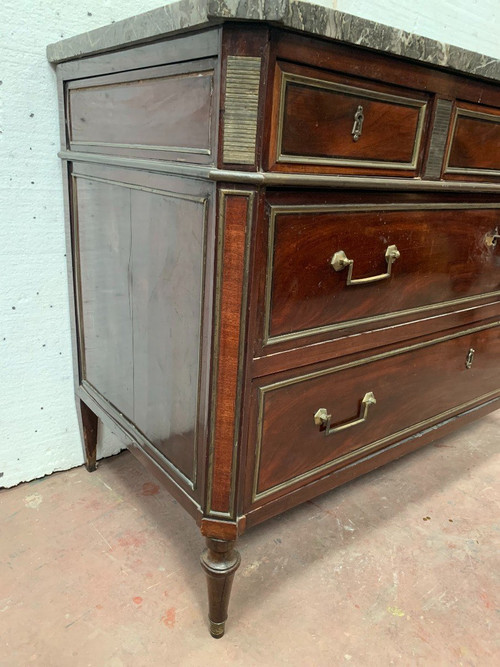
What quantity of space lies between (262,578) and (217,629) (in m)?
0.18

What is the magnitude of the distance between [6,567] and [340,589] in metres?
0.72

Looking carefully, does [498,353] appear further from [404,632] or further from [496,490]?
[404,632]

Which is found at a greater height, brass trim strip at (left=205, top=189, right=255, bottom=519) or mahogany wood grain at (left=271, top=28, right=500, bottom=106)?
mahogany wood grain at (left=271, top=28, right=500, bottom=106)

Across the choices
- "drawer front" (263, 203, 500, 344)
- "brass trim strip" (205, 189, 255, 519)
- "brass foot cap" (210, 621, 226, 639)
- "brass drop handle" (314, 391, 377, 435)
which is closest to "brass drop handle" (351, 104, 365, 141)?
"drawer front" (263, 203, 500, 344)

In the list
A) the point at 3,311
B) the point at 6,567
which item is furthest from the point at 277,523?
the point at 3,311

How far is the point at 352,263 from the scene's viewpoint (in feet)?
2.95

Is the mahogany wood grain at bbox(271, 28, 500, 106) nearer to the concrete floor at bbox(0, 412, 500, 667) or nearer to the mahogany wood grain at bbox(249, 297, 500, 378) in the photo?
the mahogany wood grain at bbox(249, 297, 500, 378)

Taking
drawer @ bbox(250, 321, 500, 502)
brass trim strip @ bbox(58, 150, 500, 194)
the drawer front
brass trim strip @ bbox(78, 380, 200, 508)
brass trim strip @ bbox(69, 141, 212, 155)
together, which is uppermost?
brass trim strip @ bbox(69, 141, 212, 155)

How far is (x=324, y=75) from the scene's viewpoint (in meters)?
0.75

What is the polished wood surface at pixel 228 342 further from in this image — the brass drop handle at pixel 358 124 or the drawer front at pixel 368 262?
the brass drop handle at pixel 358 124

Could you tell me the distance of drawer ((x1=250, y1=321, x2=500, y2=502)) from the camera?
3.05 ft

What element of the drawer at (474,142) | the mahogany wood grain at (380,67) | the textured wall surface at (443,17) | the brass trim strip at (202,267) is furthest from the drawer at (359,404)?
the textured wall surface at (443,17)

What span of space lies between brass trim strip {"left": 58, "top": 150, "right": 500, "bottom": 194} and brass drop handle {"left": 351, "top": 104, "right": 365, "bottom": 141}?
0.06m

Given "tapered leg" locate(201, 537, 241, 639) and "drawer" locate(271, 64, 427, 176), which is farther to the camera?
"tapered leg" locate(201, 537, 241, 639)
